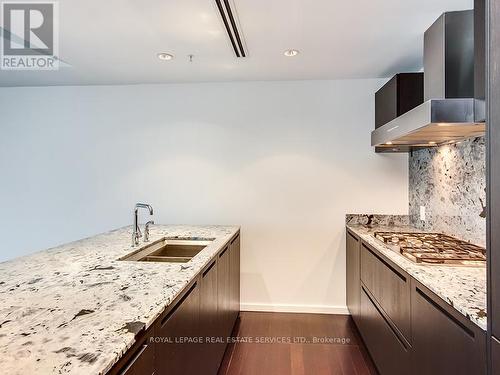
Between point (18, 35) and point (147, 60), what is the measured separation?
0.94 m

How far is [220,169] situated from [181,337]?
7.13ft

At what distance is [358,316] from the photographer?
2.68m

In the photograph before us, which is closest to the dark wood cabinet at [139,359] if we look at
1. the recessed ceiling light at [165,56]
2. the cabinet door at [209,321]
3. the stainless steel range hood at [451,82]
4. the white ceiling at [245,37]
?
the cabinet door at [209,321]

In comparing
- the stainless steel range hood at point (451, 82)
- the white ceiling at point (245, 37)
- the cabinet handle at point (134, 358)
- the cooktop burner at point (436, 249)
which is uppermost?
the white ceiling at point (245, 37)

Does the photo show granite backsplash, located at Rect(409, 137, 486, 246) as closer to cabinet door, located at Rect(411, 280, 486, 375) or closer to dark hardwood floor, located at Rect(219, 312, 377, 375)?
cabinet door, located at Rect(411, 280, 486, 375)

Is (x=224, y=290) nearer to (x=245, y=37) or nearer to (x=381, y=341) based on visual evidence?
(x=381, y=341)

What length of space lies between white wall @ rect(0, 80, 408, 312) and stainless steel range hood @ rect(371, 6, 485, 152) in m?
1.34

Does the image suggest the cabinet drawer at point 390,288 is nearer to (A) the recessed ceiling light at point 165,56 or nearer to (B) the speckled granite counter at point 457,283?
(B) the speckled granite counter at point 457,283

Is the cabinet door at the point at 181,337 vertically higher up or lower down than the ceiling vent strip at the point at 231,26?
lower down

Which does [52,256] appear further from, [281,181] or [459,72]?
[459,72]

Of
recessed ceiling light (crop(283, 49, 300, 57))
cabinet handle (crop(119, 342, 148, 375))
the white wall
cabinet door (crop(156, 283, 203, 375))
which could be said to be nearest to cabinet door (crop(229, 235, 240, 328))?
the white wall

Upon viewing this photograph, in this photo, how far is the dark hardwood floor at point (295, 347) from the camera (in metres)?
2.28

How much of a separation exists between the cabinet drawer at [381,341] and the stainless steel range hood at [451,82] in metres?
1.25

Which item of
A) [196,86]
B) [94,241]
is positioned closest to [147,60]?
[196,86]
